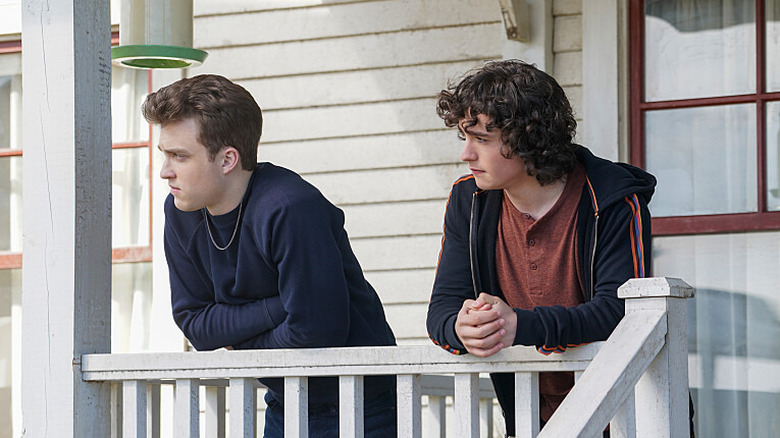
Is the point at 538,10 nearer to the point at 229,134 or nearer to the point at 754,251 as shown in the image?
the point at 754,251

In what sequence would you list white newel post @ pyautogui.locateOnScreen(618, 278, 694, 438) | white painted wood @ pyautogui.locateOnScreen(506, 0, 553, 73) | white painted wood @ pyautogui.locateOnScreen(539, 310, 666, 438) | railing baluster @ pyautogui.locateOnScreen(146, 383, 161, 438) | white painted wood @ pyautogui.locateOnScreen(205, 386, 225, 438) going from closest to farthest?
white painted wood @ pyautogui.locateOnScreen(539, 310, 666, 438) < white newel post @ pyautogui.locateOnScreen(618, 278, 694, 438) < railing baluster @ pyautogui.locateOnScreen(146, 383, 161, 438) < white painted wood @ pyautogui.locateOnScreen(205, 386, 225, 438) < white painted wood @ pyautogui.locateOnScreen(506, 0, 553, 73)

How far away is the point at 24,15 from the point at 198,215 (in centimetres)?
75

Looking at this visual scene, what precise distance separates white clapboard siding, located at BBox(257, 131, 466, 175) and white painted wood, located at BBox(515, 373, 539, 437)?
2.61 metres

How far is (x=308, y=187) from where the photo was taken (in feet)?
8.60

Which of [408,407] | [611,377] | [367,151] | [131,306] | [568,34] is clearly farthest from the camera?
[131,306]

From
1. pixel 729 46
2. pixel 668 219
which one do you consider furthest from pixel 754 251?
pixel 729 46

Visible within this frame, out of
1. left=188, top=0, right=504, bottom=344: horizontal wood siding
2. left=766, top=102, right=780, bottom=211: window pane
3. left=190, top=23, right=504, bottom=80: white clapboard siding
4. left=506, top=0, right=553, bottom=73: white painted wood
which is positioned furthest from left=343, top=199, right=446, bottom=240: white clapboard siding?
left=766, top=102, right=780, bottom=211: window pane

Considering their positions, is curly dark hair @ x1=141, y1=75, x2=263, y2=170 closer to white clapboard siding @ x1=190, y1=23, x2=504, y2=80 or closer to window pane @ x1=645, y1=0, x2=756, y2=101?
white clapboard siding @ x1=190, y1=23, x2=504, y2=80

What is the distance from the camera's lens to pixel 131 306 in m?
5.47

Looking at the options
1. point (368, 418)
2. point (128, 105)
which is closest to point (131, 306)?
point (128, 105)

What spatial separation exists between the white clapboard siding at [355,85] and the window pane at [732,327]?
1.29m

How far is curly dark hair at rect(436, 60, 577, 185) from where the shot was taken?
239 cm

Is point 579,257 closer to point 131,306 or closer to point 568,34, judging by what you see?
point 568,34

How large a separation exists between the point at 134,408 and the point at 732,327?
276cm
